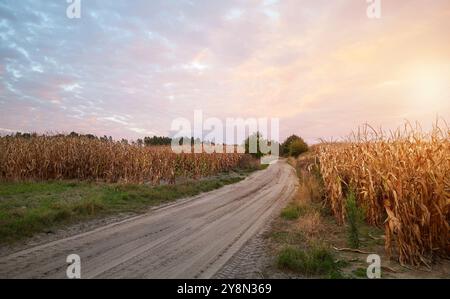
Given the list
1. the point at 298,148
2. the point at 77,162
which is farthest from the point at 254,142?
the point at 77,162

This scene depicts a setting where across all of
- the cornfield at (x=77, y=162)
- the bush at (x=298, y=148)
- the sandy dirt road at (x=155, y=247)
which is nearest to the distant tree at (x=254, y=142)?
the bush at (x=298, y=148)

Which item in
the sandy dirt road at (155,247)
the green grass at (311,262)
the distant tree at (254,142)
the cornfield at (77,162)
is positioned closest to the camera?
the sandy dirt road at (155,247)

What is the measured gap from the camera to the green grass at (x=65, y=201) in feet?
30.7

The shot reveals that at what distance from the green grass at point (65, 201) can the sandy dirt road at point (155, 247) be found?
1225mm

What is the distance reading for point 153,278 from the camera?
6074 mm

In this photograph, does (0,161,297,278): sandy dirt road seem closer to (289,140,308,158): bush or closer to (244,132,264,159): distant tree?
(244,132,264,159): distant tree

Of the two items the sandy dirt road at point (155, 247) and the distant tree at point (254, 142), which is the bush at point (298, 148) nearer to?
the distant tree at point (254, 142)

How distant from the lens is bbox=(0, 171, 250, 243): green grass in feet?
30.7

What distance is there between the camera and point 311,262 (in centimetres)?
680

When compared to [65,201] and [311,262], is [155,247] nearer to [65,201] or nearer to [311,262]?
[311,262]

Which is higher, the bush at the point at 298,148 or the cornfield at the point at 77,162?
the bush at the point at 298,148

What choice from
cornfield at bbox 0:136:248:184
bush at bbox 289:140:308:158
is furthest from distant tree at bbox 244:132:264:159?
cornfield at bbox 0:136:248:184
